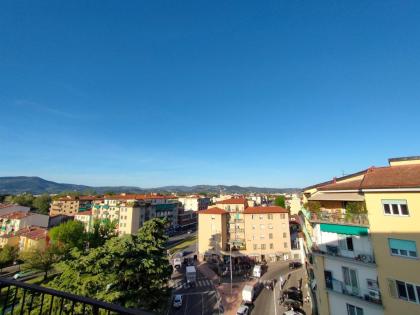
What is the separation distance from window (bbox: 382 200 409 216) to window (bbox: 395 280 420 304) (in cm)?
400

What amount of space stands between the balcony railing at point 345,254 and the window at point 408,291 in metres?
1.72

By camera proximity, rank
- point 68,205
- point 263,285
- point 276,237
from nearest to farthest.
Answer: point 263,285
point 276,237
point 68,205

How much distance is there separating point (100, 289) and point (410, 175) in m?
23.7

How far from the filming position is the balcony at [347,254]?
15.7m

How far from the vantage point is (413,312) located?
13.4 metres

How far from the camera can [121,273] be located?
20922mm

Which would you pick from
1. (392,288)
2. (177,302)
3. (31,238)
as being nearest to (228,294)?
(177,302)

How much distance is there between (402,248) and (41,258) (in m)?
54.3

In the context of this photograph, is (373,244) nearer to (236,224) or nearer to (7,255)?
(236,224)

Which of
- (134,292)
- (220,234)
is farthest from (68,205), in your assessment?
(134,292)

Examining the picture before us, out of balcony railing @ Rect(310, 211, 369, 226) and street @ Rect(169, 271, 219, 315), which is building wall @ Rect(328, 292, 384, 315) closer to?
balcony railing @ Rect(310, 211, 369, 226)

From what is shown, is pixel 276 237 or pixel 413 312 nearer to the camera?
pixel 413 312

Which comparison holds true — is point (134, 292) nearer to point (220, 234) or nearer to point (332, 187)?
point (332, 187)

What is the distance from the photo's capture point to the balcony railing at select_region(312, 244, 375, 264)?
15687mm
